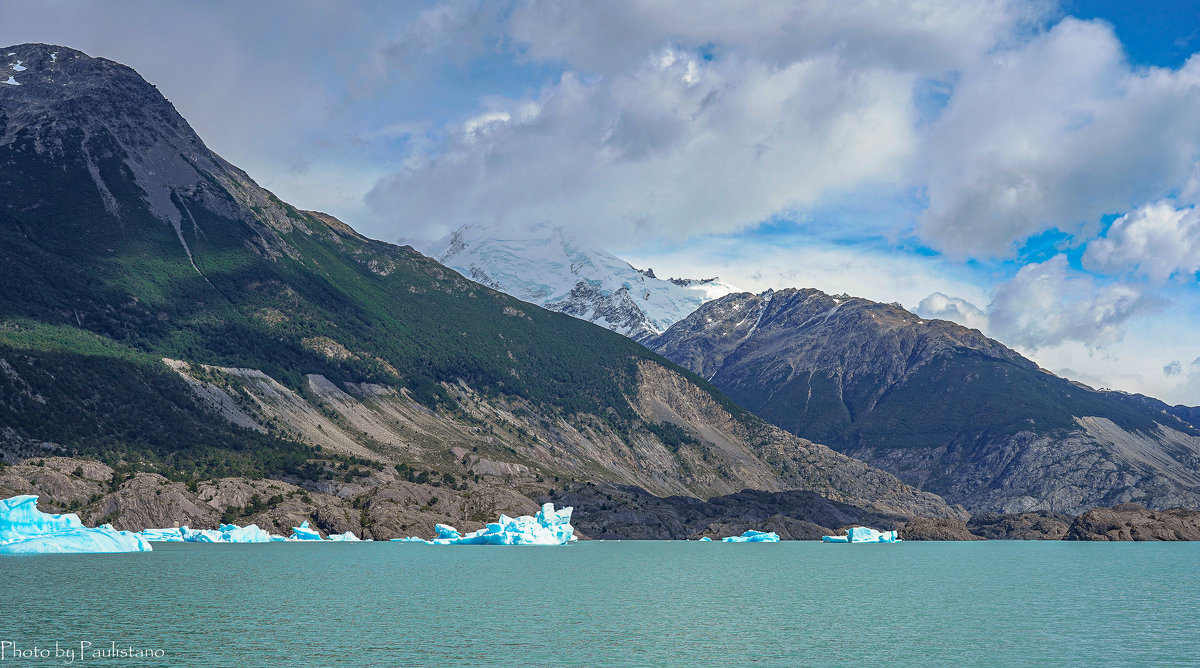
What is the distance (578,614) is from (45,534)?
111 meters

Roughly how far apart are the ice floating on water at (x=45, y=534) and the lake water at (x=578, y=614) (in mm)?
9771

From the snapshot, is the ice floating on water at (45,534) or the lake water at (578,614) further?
the ice floating on water at (45,534)

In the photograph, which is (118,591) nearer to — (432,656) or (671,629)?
(432,656)

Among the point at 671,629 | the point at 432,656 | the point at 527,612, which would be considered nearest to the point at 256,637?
the point at 432,656

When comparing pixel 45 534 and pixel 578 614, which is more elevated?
pixel 45 534

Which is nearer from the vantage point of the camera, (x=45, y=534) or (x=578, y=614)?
(x=578, y=614)

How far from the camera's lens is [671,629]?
7662 cm

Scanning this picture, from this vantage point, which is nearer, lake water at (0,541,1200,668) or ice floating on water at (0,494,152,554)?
lake water at (0,541,1200,668)

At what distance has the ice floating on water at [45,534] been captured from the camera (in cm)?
14712

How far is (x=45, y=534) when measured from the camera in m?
154

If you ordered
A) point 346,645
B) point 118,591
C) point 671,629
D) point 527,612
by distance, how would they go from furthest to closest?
point 118,591
point 527,612
point 671,629
point 346,645

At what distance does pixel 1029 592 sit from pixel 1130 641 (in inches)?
1621

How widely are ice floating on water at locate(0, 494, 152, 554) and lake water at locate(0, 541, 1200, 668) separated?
9771mm

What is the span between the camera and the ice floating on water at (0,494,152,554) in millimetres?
147125
